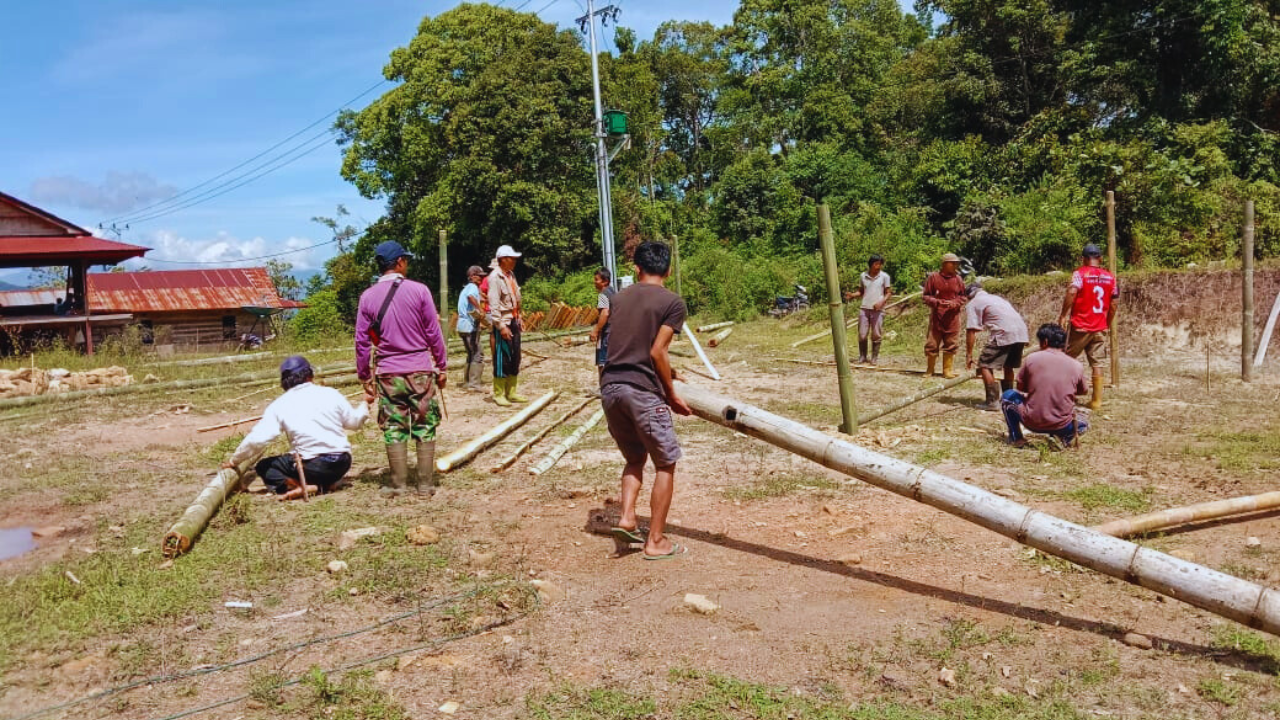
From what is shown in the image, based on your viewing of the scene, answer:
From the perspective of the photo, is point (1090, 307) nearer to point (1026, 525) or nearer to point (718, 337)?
point (1026, 525)

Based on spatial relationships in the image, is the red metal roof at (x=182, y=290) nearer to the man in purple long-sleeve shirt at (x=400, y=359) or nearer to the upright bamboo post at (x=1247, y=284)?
the man in purple long-sleeve shirt at (x=400, y=359)

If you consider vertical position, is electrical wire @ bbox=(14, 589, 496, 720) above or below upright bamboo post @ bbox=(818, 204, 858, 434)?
below

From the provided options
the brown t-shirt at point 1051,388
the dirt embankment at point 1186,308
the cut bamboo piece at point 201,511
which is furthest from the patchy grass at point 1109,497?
the dirt embankment at point 1186,308

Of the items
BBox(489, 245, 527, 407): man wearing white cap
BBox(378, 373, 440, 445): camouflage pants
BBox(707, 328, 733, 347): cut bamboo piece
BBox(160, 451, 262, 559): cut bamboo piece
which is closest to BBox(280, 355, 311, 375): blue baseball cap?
BBox(378, 373, 440, 445): camouflage pants

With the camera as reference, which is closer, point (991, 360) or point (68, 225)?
point (991, 360)

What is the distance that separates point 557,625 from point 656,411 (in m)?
1.39

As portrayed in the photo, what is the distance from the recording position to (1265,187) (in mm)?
18281

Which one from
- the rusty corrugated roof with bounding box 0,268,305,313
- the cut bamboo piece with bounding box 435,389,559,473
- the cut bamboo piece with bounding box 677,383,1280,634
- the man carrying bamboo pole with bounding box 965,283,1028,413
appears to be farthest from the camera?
the rusty corrugated roof with bounding box 0,268,305,313

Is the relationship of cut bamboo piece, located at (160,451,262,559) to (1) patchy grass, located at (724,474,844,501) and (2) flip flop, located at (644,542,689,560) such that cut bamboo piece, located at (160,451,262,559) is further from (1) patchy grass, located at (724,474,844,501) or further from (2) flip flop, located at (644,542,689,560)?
(1) patchy grass, located at (724,474,844,501)

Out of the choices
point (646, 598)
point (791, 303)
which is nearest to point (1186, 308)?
point (791, 303)

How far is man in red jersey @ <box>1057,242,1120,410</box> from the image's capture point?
9.88 metres

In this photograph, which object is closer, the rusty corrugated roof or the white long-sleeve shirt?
the white long-sleeve shirt

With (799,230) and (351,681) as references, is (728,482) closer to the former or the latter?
(351,681)

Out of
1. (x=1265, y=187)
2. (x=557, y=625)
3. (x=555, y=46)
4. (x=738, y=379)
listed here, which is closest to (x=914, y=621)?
(x=557, y=625)
